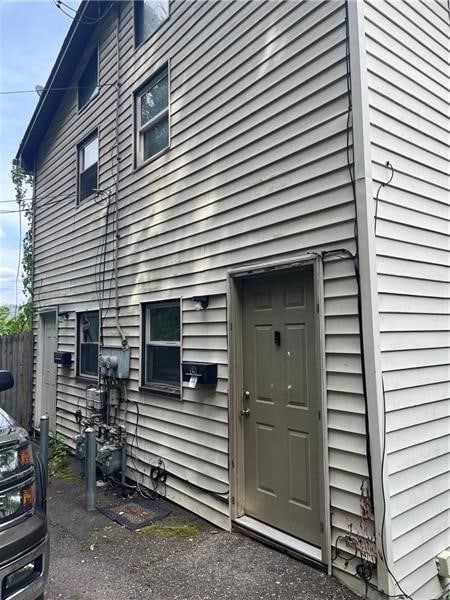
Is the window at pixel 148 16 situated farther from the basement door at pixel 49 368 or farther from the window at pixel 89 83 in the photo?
the basement door at pixel 49 368

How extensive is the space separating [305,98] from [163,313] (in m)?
3.02

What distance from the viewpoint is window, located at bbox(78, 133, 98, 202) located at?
751 cm

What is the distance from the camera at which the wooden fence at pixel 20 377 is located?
921 cm

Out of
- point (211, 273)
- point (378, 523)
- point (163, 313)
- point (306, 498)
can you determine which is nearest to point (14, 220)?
point (163, 313)

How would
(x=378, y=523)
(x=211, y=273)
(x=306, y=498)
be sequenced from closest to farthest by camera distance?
(x=378, y=523) < (x=306, y=498) < (x=211, y=273)

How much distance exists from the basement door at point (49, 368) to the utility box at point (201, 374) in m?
5.04

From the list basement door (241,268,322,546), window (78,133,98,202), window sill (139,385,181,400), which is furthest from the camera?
window (78,133,98,202)

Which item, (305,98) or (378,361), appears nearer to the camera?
(378,361)

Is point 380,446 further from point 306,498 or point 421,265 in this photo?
point 421,265

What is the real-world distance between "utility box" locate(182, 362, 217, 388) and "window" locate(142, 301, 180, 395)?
54 centimetres

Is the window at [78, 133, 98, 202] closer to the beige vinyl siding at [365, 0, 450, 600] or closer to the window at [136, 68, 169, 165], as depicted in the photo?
the window at [136, 68, 169, 165]

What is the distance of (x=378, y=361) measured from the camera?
9.64 feet

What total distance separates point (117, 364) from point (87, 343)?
1766 millimetres

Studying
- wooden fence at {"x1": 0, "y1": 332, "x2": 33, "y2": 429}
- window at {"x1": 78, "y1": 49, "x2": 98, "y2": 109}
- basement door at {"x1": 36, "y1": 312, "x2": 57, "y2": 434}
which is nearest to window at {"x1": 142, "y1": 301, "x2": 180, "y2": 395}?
basement door at {"x1": 36, "y1": 312, "x2": 57, "y2": 434}
